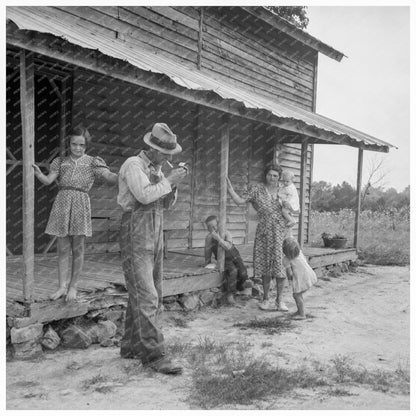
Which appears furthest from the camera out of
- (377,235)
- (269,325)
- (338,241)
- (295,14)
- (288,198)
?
(295,14)

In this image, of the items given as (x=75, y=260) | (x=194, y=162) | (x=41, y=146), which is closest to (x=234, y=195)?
(x=75, y=260)

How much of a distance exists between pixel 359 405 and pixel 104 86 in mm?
6500

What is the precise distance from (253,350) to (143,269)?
1.69m

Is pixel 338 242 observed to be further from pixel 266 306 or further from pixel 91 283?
Result: pixel 91 283

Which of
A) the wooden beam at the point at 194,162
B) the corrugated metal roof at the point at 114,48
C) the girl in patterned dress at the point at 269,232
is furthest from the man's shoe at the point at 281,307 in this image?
the wooden beam at the point at 194,162

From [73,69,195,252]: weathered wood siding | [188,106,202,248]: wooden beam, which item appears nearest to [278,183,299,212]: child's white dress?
[73,69,195,252]: weathered wood siding

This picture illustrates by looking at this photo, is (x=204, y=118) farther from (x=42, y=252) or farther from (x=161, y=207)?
(x=161, y=207)

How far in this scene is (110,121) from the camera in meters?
8.72

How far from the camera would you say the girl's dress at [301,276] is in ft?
22.7

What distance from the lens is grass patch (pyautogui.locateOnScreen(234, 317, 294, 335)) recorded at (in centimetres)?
634

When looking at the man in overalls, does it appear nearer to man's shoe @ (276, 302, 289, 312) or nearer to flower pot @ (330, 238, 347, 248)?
man's shoe @ (276, 302, 289, 312)

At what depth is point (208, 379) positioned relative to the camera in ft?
14.2
